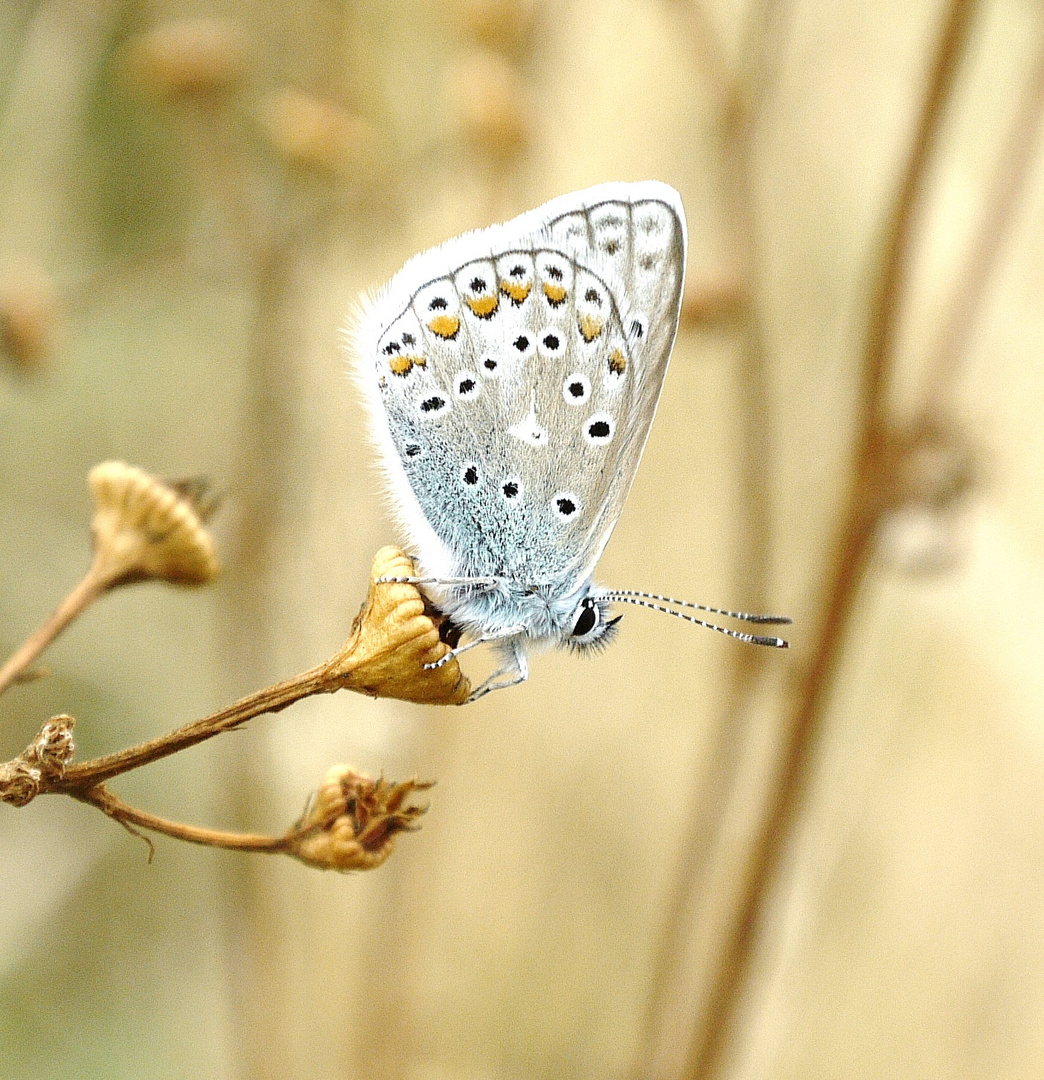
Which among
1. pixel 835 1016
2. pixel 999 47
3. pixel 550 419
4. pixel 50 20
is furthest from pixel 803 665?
pixel 50 20

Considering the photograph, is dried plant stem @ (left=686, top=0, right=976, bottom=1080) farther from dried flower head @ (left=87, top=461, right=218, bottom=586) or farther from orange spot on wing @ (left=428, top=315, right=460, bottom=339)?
dried flower head @ (left=87, top=461, right=218, bottom=586)

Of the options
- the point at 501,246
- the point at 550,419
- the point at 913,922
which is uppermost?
the point at 501,246

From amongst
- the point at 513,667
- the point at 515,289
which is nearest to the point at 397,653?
the point at 513,667

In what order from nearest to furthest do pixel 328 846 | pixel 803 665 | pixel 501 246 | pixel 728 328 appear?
1. pixel 328 846
2. pixel 501 246
3. pixel 803 665
4. pixel 728 328

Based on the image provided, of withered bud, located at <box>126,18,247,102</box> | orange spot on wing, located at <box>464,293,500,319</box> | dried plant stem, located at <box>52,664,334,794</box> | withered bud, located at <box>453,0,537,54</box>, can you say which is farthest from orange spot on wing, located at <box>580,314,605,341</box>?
withered bud, located at <box>126,18,247,102</box>

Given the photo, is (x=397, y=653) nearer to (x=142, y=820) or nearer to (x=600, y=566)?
(x=142, y=820)

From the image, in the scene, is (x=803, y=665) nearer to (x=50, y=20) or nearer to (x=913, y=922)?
(x=913, y=922)

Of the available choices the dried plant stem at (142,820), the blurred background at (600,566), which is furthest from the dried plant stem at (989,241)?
the dried plant stem at (142,820)
